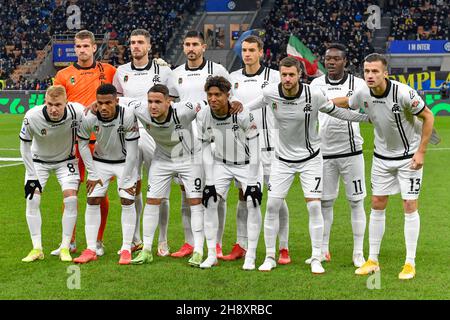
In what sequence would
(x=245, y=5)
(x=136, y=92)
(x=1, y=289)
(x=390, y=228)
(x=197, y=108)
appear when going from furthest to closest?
1. (x=245, y=5)
2. (x=390, y=228)
3. (x=136, y=92)
4. (x=197, y=108)
5. (x=1, y=289)

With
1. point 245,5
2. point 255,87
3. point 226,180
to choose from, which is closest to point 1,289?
point 226,180

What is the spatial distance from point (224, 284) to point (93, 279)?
124 cm

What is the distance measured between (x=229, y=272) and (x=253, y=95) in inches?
79.6

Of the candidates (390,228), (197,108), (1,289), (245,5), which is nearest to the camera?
(1,289)

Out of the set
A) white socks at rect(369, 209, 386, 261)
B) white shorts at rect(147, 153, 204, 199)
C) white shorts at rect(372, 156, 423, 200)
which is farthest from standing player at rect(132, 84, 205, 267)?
white shorts at rect(372, 156, 423, 200)

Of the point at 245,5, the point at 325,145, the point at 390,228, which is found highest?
the point at 245,5

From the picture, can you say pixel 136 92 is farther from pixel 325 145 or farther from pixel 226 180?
pixel 325 145

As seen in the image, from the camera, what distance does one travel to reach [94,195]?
8422 mm

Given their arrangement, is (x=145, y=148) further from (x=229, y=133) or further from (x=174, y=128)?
(x=229, y=133)

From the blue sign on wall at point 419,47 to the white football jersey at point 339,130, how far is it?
30.8 metres

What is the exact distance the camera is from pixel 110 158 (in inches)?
336

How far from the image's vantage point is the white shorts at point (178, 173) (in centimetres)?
830

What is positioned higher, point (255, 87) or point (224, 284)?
point (255, 87)

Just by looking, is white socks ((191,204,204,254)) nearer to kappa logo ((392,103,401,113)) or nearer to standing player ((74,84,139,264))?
standing player ((74,84,139,264))
